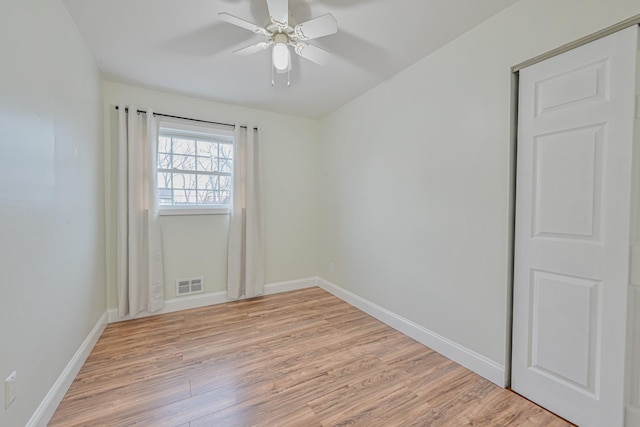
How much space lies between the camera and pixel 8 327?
→ 117 centimetres


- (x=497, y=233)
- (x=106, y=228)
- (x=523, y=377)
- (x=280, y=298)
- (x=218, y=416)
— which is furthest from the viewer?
(x=280, y=298)

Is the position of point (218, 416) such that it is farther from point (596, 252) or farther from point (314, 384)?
point (596, 252)

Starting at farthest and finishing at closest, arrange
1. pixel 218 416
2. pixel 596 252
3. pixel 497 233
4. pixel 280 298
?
1. pixel 280 298
2. pixel 497 233
3. pixel 218 416
4. pixel 596 252

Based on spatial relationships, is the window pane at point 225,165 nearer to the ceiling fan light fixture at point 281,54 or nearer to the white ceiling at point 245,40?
the white ceiling at point 245,40

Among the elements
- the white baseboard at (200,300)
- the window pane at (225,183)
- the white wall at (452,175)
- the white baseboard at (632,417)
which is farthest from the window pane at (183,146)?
the white baseboard at (632,417)

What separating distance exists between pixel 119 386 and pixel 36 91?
1889 mm

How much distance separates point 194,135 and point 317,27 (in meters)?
2.24

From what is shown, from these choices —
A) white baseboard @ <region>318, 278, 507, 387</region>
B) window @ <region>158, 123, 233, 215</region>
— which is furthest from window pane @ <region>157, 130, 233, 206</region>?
white baseboard @ <region>318, 278, 507, 387</region>

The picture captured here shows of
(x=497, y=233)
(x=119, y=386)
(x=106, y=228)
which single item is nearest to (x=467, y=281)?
(x=497, y=233)

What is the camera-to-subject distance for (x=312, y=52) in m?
1.98

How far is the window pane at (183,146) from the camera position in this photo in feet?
10.5

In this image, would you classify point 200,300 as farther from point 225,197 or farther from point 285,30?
point 285,30

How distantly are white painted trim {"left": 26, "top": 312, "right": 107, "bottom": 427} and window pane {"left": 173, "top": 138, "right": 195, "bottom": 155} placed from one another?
200 cm

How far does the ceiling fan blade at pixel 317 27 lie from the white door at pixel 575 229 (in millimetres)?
1277
